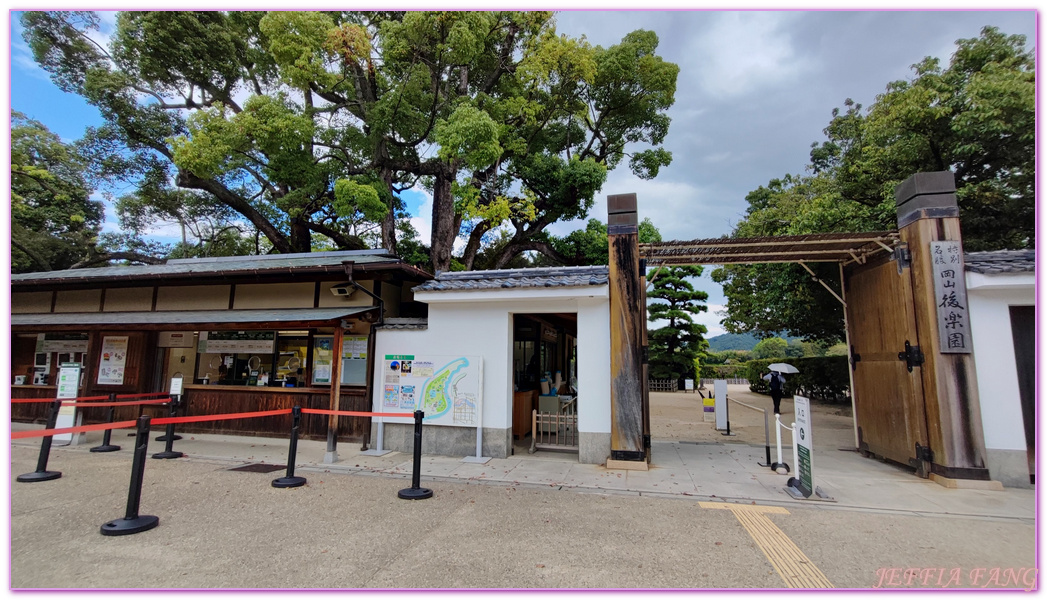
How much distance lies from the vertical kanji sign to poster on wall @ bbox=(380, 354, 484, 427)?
6741mm

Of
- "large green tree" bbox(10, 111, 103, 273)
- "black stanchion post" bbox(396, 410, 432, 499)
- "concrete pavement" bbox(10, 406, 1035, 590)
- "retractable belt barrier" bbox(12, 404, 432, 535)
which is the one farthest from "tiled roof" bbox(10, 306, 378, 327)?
"large green tree" bbox(10, 111, 103, 273)

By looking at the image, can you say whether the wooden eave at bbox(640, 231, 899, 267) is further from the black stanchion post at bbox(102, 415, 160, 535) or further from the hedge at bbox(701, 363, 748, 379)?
the hedge at bbox(701, 363, 748, 379)

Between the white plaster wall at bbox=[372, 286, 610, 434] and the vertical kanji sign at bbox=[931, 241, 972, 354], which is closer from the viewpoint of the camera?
the vertical kanji sign at bbox=[931, 241, 972, 354]

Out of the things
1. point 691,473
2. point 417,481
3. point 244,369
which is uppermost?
point 244,369

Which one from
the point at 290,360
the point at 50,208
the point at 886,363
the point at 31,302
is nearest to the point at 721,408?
the point at 886,363

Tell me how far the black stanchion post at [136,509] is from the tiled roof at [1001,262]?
10.2 metres

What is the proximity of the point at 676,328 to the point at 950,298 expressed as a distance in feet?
59.5

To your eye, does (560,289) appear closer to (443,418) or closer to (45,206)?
(443,418)

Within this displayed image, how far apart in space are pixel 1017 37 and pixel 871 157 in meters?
→ 3.60

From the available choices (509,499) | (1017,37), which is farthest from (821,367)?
(509,499)

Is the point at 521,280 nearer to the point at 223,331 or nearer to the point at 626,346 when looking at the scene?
the point at 626,346

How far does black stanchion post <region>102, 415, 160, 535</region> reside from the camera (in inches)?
163

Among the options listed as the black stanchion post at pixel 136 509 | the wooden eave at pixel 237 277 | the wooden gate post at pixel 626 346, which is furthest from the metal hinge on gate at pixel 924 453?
the black stanchion post at pixel 136 509

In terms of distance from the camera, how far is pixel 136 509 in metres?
4.31
